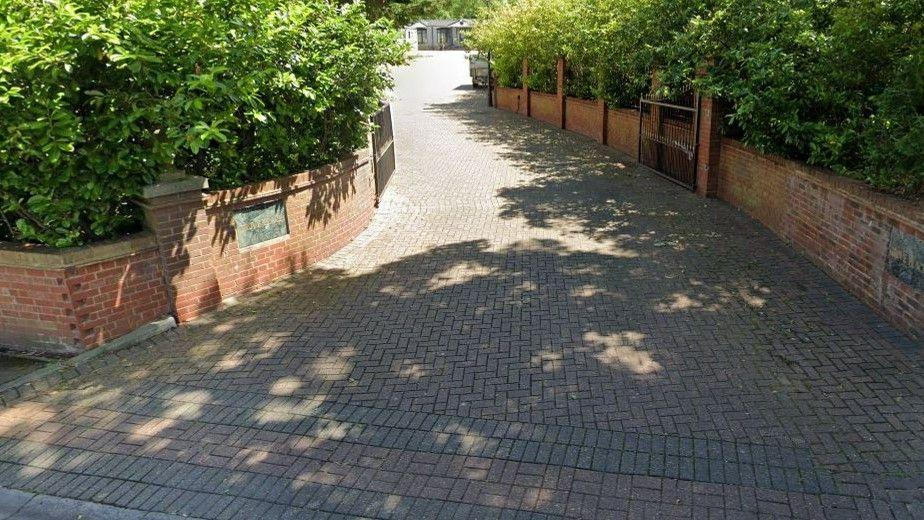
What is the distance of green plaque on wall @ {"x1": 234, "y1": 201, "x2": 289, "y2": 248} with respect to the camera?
7.02m

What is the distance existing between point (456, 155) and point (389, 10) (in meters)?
4.04

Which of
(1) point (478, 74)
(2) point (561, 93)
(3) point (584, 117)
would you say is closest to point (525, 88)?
(2) point (561, 93)

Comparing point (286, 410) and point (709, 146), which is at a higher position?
point (709, 146)

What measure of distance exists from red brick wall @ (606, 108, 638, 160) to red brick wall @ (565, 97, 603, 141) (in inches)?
21.9

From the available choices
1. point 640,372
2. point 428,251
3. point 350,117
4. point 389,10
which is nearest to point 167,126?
point 350,117

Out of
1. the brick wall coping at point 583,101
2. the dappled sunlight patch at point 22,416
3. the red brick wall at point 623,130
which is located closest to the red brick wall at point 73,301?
the dappled sunlight patch at point 22,416

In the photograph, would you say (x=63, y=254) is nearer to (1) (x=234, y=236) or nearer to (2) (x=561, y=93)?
(1) (x=234, y=236)

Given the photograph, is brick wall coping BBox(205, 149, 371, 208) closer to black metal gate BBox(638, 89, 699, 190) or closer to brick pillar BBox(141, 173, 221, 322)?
brick pillar BBox(141, 173, 221, 322)

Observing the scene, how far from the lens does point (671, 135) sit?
39.5 ft

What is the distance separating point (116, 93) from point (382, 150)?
6.26 m

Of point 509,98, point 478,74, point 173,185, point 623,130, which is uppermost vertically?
point 478,74

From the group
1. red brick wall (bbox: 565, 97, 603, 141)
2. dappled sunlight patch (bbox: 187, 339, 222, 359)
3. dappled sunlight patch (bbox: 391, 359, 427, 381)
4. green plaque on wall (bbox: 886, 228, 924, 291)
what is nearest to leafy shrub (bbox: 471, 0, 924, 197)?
green plaque on wall (bbox: 886, 228, 924, 291)

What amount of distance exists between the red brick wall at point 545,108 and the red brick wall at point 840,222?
37.2ft

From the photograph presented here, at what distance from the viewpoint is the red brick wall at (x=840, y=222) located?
5621 millimetres
